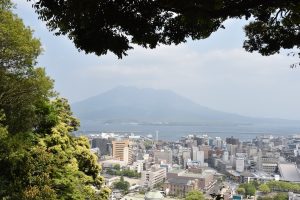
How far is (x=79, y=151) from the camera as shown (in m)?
8.13

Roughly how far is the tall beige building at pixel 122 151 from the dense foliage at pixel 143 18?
67169 mm

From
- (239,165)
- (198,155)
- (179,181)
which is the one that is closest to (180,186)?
(179,181)

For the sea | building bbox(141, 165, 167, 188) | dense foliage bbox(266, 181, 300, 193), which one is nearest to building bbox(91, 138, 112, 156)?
building bbox(141, 165, 167, 188)

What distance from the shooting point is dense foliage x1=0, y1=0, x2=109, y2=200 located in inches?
220

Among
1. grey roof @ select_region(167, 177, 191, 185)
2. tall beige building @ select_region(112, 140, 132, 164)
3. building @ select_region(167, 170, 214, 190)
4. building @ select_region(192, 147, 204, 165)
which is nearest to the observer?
grey roof @ select_region(167, 177, 191, 185)

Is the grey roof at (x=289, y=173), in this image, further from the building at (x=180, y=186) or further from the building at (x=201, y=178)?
the building at (x=180, y=186)

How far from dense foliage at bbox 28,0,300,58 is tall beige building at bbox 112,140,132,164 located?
6717cm

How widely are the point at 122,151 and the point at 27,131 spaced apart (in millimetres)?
66920

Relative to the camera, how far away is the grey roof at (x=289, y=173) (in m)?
55.7

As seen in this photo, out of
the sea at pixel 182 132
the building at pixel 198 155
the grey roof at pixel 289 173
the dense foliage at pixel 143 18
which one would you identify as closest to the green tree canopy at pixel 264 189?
the grey roof at pixel 289 173

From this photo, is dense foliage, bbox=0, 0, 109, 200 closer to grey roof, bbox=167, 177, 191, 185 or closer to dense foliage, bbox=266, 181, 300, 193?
dense foliage, bbox=266, 181, 300, 193

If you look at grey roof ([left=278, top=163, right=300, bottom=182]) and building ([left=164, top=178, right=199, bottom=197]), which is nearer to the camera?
building ([left=164, top=178, right=199, bottom=197])

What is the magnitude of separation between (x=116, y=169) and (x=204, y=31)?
56.3 m

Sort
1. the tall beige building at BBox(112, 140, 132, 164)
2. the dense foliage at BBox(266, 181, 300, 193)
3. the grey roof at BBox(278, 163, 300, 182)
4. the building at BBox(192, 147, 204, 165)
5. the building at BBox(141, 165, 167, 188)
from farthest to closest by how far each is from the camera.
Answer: the building at BBox(192, 147, 204, 165)
the tall beige building at BBox(112, 140, 132, 164)
the grey roof at BBox(278, 163, 300, 182)
the building at BBox(141, 165, 167, 188)
the dense foliage at BBox(266, 181, 300, 193)
